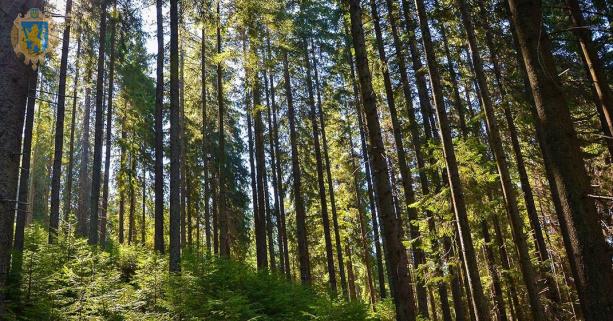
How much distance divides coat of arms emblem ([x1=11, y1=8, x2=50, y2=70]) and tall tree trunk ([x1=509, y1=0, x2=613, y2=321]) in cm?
665

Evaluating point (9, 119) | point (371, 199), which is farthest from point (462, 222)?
point (371, 199)

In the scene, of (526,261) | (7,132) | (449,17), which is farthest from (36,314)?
(449,17)

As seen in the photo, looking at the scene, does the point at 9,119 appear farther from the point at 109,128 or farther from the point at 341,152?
the point at 341,152

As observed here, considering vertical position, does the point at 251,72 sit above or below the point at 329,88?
below

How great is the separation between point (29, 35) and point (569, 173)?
7.21 metres

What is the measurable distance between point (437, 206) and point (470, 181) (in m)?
1.30

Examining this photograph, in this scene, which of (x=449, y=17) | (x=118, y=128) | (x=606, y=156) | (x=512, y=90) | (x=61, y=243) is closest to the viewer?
(x=61, y=243)

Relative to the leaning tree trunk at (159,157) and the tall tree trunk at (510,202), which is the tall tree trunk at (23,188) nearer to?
the leaning tree trunk at (159,157)

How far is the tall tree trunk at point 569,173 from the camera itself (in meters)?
4.64

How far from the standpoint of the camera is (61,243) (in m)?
9.04

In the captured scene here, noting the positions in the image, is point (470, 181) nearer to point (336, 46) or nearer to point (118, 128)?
point (336, 46)

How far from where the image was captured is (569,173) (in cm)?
504

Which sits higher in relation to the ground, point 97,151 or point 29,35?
point 97,151

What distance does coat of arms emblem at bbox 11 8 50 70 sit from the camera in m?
5.15
